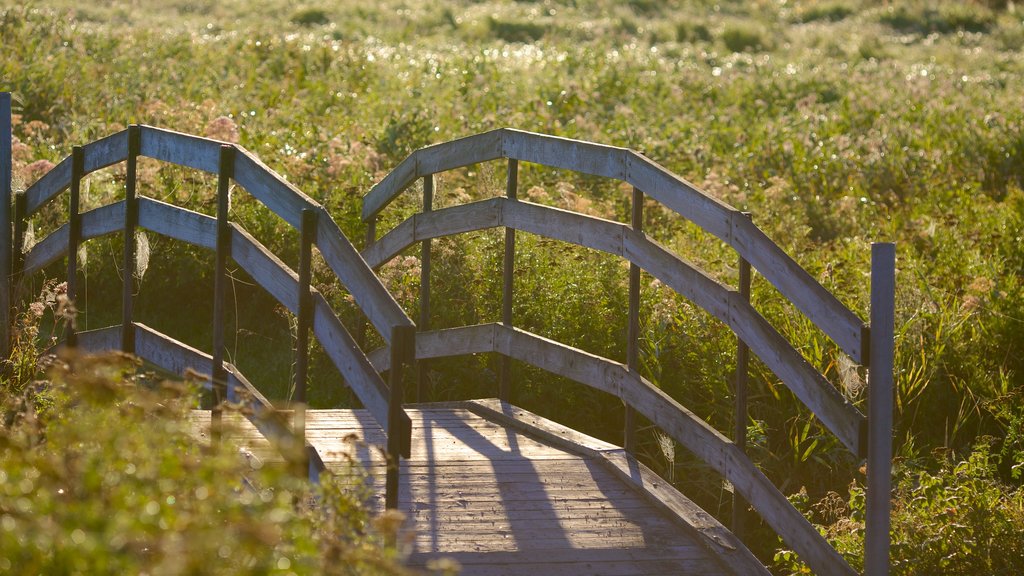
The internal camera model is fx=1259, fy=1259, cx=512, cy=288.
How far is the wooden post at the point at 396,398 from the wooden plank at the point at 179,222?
1.76m

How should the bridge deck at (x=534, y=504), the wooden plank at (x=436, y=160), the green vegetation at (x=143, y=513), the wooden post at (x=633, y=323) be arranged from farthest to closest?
the wooden plank at (x=436, y=160)
the wooden post at (x=633, y=323)
the bridge deck at (x=534, y=504)
the green vegetation at (x=143, y=513)

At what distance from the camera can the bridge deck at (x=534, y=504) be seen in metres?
4.65

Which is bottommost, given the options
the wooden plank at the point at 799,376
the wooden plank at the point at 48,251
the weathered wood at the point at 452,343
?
the wooden plank at the point at 799,376

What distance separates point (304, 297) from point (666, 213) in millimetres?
6429

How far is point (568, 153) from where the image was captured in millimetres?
5844

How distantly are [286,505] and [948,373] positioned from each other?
5.71 m

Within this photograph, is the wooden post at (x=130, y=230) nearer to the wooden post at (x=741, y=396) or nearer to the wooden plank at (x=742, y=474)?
the wooden plank at (x=742, y=474)

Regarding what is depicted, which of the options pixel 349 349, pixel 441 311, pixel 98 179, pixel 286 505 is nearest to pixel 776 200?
pixel 441 311

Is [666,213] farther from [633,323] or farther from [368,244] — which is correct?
[633,323]

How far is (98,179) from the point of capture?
10.2 m

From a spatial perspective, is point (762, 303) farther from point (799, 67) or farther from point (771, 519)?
point (799, 67)

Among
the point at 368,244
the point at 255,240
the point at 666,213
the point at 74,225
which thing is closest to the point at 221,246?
the point at 255,240

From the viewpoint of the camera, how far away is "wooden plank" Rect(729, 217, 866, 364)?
4043mm

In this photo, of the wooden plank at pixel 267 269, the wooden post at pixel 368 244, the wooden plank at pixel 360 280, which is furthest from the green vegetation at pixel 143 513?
the wooden post at pixel 368 244
